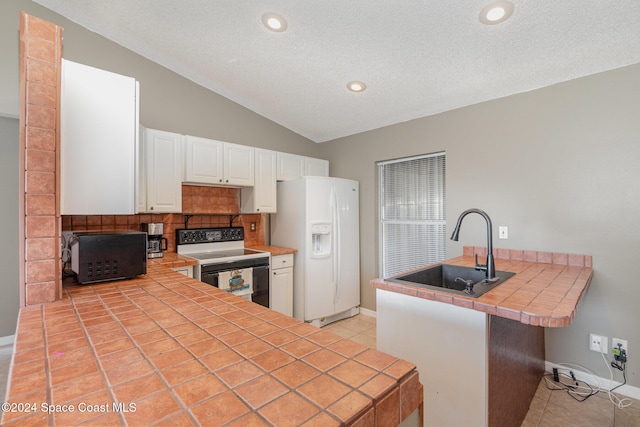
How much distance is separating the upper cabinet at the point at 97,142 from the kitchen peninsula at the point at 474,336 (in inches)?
59.2

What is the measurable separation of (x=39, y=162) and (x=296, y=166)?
263 centimetres

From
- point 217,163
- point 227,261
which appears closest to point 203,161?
point 217,163

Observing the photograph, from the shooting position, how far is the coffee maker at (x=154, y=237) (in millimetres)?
2691

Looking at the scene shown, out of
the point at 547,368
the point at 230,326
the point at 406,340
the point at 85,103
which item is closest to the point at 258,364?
the point at 230,326

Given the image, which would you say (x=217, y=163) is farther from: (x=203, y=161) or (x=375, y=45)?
(x=375, y=45)

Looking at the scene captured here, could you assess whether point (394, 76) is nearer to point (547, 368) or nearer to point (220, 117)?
point (220, 117)

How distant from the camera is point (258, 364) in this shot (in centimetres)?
69

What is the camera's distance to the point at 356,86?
2.79m

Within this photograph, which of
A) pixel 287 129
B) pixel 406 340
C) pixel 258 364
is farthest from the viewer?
pixel 287 129

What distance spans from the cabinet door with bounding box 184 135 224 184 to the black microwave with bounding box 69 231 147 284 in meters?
1.37

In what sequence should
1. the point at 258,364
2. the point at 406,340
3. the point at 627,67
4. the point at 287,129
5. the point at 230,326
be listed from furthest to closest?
the point at 287,129
the point at 627,67
the point at 406,340
the point at 230,326
the point at 258,364

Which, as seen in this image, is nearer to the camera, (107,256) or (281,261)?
(107,256)

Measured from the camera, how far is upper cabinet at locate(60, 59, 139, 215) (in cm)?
132

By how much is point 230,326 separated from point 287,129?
11.0ft
